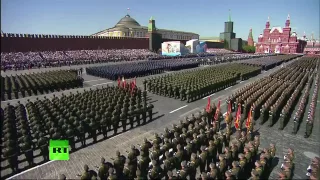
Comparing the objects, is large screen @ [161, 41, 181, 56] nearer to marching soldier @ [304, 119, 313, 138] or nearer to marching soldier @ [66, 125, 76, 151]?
marching soldier @ [304, 119, 313, 138]

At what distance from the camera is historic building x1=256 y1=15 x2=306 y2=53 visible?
8143 cm

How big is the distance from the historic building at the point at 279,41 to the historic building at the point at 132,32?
34538mm

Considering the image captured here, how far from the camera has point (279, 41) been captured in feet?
274

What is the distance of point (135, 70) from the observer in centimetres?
2531

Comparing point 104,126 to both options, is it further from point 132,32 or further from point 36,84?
point 132,32

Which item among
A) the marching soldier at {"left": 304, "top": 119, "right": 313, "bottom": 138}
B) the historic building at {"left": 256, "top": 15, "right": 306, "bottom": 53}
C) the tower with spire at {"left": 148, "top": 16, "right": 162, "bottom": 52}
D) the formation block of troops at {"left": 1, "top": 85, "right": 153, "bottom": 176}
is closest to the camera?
the formation block of troops at {"left": 1, "top": 85, "right": 153, "bottom": 176}

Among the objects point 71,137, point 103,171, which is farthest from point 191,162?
point 71,137

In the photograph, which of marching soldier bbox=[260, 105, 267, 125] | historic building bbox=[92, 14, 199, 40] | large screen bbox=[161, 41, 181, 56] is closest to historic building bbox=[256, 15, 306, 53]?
historic building bbox=[92, 14, 199, 40]

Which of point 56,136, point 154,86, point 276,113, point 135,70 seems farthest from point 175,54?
point 56,136

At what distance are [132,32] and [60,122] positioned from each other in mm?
79598

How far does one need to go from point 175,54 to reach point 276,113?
43.2 meters

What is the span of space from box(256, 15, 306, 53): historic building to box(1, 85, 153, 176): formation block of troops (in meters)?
85.3

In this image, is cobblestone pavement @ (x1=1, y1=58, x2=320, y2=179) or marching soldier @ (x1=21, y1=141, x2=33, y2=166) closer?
cobblestone pavement @ (x1=1, y1=58, x2=320, y2=179)

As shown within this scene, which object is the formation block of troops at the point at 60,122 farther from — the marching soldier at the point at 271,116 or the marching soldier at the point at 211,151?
the marching soldier at the point at 271,116
